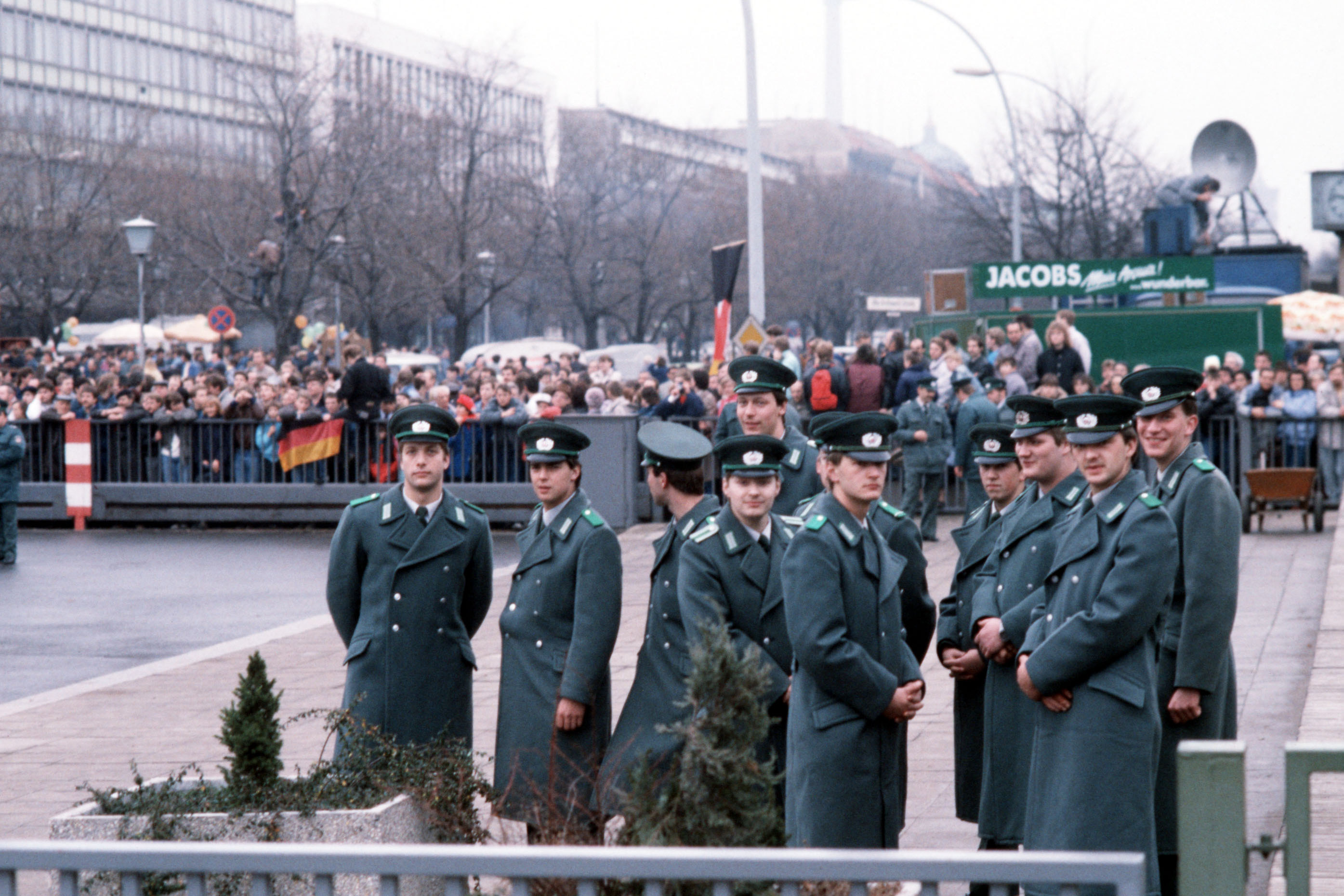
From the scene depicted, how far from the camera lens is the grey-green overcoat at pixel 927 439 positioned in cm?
1691

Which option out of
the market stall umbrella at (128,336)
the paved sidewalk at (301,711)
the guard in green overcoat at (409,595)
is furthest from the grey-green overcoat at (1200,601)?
the market stall umbrella at (128,336)

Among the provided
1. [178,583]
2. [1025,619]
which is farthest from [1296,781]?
[178,583]

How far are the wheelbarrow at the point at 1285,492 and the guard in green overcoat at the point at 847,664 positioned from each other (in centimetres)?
1316

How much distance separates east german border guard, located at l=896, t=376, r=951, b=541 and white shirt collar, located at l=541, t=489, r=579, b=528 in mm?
11176

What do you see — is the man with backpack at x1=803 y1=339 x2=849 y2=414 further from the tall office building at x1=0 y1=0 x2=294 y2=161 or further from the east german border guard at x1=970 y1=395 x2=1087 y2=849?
the tall office building at x1=0 y1=0 x2=294 y2=161

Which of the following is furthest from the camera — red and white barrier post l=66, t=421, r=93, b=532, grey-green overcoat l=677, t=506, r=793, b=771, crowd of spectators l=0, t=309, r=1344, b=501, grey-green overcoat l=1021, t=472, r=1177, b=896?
red and white barrier post l=66, t=421, r=93, b=532

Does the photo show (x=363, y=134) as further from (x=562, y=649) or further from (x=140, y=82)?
(x=140, y=82)

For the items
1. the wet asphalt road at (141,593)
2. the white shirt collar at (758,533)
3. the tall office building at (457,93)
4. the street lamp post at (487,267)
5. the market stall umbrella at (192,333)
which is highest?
the tall office building at (457,93)

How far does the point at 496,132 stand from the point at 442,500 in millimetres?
40946


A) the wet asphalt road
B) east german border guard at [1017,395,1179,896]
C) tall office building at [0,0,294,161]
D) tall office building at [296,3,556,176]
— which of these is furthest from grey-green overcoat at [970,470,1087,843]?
tall office building at [0,0,294,161]

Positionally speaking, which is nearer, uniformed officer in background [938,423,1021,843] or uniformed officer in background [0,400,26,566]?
uniformed officer in background [938,423,1021,843]

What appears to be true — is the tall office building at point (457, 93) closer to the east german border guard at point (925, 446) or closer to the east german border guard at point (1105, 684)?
the east german border guard at point (925, 446)

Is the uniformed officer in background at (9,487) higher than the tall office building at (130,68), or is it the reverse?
the tall office building at (130,68)

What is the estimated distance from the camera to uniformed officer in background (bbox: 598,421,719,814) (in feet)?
17.7
